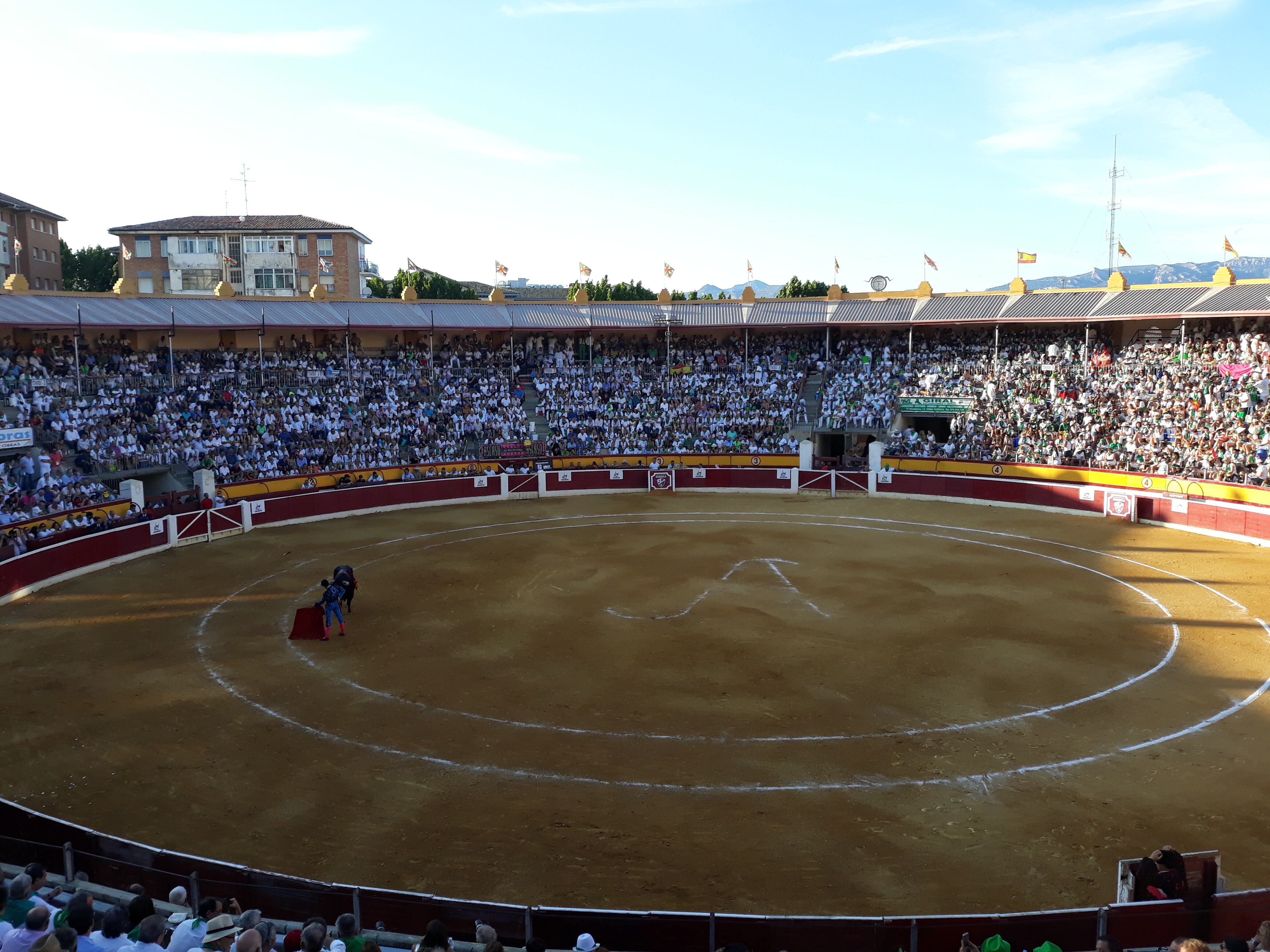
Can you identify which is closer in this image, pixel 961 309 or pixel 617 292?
pixel 961 309

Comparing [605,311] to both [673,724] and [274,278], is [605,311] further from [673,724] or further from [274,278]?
[673,724]

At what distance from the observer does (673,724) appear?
15883 millimetres

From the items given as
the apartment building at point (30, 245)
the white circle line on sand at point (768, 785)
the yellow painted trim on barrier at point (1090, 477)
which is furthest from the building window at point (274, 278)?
the white circle line on sand at point (768, 785)

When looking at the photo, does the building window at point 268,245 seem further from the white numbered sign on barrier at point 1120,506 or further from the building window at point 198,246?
the white numbered sign on barrier at point 1120,506

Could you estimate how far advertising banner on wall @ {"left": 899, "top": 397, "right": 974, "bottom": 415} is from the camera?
48031mm

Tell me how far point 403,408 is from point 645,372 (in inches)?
597

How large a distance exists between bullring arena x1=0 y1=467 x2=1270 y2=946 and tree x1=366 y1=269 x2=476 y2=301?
60174mm

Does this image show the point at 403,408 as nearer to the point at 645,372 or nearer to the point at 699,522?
the point at 645,372

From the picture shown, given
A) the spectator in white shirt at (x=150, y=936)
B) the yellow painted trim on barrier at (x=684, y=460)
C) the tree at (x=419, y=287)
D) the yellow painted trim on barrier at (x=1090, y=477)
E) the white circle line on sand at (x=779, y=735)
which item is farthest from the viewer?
the tree at (x=419, y=287)

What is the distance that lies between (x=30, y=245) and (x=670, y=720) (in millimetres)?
76374

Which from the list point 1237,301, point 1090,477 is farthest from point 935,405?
point 1237,301

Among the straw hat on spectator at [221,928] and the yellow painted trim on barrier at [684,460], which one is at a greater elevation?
the yellow painted trim on barrier at [684,460]

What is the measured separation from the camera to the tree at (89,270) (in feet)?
271

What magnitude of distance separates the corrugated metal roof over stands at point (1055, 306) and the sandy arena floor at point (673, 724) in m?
22.7
